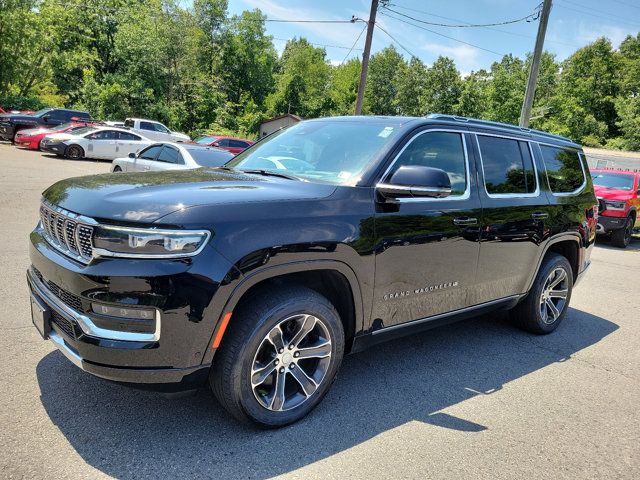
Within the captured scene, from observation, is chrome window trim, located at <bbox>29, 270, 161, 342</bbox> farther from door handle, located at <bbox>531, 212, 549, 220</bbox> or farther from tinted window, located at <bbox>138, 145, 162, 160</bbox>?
tinted window, located at <bbox>138, 145, 162, 160</bbox>

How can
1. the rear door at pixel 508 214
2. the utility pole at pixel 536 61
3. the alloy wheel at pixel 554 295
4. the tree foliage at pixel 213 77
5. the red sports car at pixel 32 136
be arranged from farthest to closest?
1. the tree foliage at pixel 213 77
2. the red sports car at pixel 32 136
3. the utility pole at pixel 536 61
4. the alloy wheel at pixel 554 295
5. the rear door at pixel 508 214

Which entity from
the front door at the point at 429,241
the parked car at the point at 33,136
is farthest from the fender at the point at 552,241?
the parked car at the point at 33,136

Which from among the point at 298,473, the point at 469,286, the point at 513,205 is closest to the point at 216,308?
the point at 298,473

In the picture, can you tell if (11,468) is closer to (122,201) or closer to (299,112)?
(122,201)

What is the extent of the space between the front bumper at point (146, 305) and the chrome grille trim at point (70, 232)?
7cm

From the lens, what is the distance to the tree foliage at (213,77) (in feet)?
109

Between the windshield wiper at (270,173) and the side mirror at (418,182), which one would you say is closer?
the side mirror at (418,182)

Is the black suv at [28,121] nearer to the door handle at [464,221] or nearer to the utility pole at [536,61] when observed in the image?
the utility pole at [536,61]

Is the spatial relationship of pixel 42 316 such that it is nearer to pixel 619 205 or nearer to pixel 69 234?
pixel 69 234

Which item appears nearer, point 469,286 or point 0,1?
point 469,286

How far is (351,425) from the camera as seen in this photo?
10.2ft

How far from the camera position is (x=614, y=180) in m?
13.4

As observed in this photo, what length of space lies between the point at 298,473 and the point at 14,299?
3417 mm

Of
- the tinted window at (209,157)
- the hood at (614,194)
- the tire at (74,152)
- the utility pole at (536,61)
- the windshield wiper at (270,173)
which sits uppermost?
the utility pole at (536,61)
